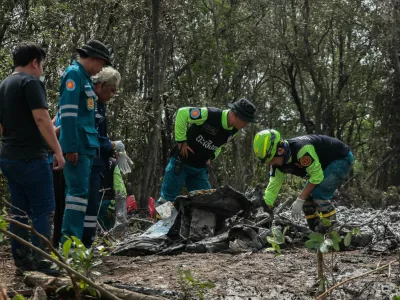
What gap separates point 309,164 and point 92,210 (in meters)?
2.46

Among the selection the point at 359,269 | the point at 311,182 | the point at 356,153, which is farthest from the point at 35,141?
the point at 356,153

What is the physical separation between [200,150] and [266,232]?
1.48 meters

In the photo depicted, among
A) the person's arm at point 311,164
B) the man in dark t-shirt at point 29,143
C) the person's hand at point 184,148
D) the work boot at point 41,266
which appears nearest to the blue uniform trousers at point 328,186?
the person's arm at point 311,164

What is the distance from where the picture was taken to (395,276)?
4.59 meters

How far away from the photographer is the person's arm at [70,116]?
5.46 metres

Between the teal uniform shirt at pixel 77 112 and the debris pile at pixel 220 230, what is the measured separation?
128 cm

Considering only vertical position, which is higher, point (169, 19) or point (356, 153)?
point (169, 19)

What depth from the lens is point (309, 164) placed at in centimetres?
698

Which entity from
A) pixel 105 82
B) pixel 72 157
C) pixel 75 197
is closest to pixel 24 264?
pixel 75 197

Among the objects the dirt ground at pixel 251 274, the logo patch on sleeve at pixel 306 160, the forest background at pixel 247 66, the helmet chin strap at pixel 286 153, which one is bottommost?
the dirt ground at pixel 251 274

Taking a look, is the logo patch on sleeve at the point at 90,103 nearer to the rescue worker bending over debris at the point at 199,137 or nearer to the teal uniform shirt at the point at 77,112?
the teal uniform shirt at the point at 77,112

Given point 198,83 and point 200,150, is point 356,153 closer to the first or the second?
point 198,83

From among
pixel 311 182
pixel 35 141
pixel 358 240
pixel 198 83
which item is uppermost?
pixel 198 83

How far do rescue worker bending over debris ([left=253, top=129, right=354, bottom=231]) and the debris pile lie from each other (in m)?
0.41
